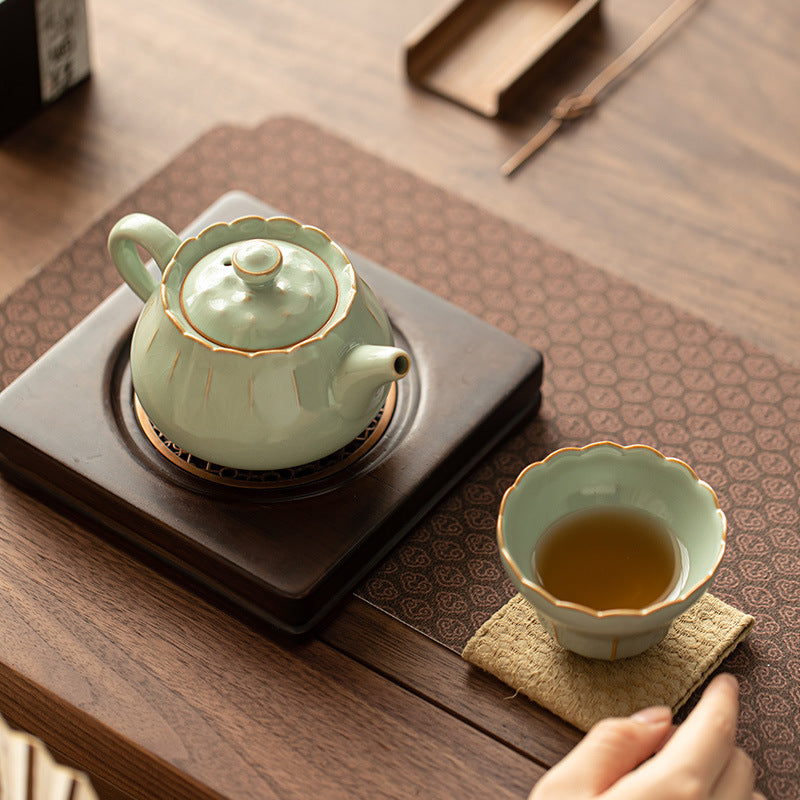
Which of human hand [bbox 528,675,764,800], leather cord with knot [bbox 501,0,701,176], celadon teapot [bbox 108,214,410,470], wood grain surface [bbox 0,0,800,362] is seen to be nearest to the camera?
human hand [bbox 528,675,764,800]

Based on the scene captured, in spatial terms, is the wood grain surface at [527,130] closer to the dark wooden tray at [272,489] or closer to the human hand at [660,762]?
the dark wooden tray at [272,489]

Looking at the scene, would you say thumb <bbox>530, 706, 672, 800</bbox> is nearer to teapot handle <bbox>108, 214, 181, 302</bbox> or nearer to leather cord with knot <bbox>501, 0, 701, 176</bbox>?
teapot handle <bbox>108, 214, 181, 302</bbox>

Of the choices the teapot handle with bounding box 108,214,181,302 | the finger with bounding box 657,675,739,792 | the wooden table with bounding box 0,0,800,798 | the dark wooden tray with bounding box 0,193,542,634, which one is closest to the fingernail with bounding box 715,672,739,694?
the finger with bounding box 657,675,739,792

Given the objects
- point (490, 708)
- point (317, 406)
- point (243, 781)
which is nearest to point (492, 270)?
point (317, 406)

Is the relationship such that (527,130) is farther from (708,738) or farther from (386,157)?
(708,738)

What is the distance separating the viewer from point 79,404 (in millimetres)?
1033

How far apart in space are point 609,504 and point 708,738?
205 millimetres

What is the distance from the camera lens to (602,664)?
0.93 meters

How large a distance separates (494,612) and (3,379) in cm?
53

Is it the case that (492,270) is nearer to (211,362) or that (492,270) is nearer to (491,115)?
(491,115)

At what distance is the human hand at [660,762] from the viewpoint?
785mm

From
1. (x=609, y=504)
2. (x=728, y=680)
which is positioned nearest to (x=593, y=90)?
(x=609, y=504)

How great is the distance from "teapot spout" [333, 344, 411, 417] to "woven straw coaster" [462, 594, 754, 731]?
215mm

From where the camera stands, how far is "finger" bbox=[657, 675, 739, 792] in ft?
2.61
